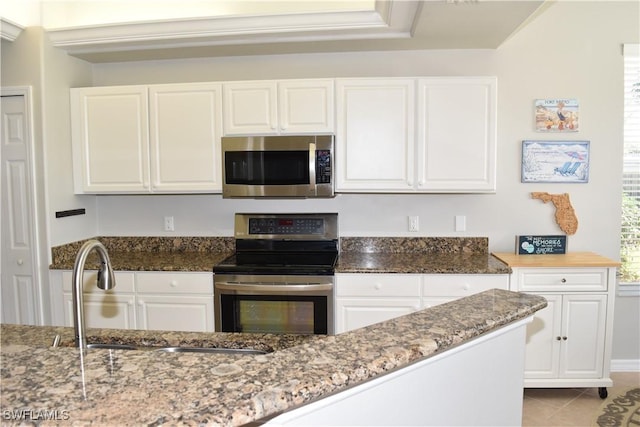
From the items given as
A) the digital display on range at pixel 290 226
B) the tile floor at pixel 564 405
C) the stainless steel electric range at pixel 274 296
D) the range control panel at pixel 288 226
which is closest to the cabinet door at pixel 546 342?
the tile floor at pixel 564 405

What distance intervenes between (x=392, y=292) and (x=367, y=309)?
20 centimetres

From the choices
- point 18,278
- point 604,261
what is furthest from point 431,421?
point 18,278

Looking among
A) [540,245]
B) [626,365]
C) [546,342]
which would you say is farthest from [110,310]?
[626,365]

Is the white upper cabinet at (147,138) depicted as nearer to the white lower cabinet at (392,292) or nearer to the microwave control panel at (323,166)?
the microwave control panel at (323,166)

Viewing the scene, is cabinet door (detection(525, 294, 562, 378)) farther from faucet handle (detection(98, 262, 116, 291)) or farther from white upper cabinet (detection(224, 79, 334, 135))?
faucet handle (detection(98, 262, 116, 291))

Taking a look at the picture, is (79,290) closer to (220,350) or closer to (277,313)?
(220,350)

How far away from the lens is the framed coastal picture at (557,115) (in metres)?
3.27

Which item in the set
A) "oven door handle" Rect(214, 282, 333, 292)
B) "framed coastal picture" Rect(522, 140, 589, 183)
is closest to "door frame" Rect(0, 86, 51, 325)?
"oven door handle" Rect(214, 282, 333, 292)

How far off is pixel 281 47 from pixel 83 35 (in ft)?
4.49

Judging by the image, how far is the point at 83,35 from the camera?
308 centimetres

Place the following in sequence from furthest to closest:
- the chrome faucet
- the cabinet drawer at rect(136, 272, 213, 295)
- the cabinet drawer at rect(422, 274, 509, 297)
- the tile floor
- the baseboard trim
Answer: the baseboard trim < the cabinet drawer at rect(136, 272, 213, 295) < the cabinet drawer at rect(422, 274, 509, 297) < the tile floor < the chrome faucet

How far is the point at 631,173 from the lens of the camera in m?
3.34

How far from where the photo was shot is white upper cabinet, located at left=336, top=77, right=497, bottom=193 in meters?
2.98

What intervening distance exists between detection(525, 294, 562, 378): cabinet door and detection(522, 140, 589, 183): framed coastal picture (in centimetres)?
95
